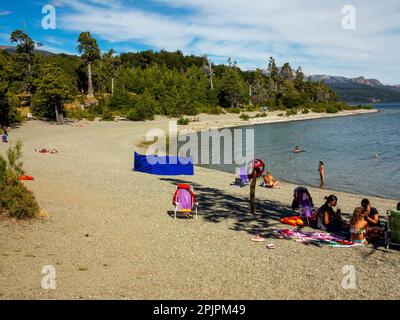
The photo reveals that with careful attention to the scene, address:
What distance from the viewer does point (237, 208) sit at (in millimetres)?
13633

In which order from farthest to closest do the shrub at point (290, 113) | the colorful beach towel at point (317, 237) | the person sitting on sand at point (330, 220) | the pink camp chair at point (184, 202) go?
the shrub at point (290, 113), the pink camp chair at point (184, 202), the person sitting on sand at point (330, 220), the colorful beach towel at point (317, 237)

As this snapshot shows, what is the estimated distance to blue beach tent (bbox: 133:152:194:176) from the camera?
20922mm

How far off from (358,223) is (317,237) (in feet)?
3.63

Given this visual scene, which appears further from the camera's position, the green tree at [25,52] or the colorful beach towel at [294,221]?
the green tree at [25,52]

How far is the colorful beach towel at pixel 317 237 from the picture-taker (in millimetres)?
9633

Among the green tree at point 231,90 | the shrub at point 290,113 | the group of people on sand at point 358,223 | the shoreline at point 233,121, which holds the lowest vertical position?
the group of people on sand at point 358,223

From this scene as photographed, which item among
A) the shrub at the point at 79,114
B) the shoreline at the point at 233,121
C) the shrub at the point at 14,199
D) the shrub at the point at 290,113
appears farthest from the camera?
the shrub at the point at 290,113

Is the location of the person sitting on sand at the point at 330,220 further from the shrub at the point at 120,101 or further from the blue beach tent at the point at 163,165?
the shrub at the point at 120,101

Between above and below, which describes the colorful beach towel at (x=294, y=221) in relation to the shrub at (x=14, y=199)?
below

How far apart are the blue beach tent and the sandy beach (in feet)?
15.3

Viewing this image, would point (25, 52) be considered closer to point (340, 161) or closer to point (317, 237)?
point (340, 161)

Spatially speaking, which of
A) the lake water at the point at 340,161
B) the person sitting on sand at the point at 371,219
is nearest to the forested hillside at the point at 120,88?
the lake water at the point at 340,161
